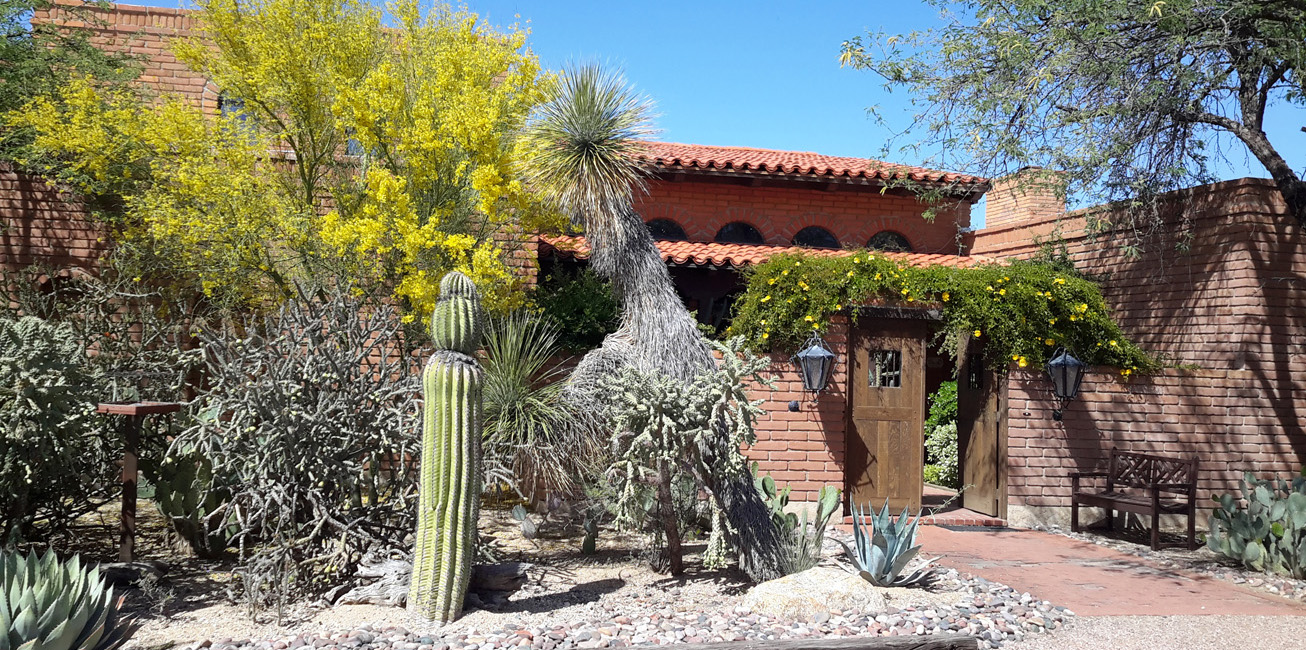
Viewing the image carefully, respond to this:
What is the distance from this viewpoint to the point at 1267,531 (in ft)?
25.4

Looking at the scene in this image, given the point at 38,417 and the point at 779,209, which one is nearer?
the point at 38,417

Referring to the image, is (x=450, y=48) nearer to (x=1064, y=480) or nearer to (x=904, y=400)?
(x=904, y=400)

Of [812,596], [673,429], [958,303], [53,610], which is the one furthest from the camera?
[958,303]

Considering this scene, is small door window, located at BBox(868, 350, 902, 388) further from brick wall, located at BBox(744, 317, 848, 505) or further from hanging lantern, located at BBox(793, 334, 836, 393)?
hanging lantern, located at BBox(793, 334, 836, 393)

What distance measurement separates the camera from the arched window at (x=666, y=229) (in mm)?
13273

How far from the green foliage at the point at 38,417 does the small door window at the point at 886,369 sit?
7385 millimetres

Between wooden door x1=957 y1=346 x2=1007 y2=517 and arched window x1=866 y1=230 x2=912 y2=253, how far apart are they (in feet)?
11.7

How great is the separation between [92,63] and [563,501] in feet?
25.2

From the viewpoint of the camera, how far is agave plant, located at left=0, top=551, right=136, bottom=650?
4164mm

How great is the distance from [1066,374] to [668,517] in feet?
17.2

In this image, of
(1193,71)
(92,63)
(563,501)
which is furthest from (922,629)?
(92,63)

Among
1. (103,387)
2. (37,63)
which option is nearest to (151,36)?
(37,63)

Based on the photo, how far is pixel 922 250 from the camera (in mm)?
13906

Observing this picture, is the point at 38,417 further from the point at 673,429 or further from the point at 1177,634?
the point at 1177,634
